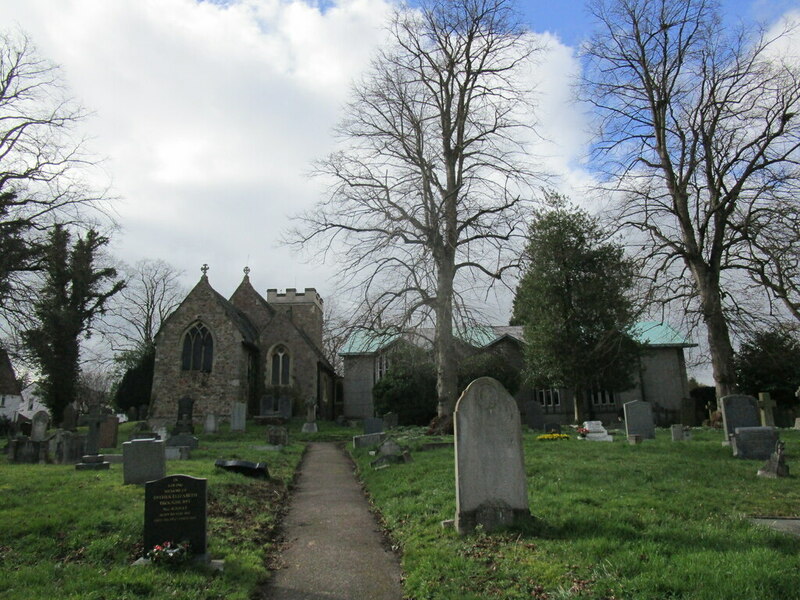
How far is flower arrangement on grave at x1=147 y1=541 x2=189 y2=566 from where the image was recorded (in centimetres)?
587

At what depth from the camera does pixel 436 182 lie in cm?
2098

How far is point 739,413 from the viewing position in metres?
14.2

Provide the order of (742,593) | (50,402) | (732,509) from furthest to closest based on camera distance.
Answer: (50,402) < (732,509) < (742,593)

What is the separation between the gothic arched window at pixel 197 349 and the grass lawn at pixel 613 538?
22.2 meters

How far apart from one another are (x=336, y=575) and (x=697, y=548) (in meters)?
3.56

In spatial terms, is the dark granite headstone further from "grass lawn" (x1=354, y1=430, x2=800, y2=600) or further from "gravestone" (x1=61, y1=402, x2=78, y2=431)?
"gravestone" (x1=61, y1=402, x2=78, y2=431)

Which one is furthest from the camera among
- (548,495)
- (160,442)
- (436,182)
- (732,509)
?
(436,182)

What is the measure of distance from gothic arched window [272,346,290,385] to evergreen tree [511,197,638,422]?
13.8 m

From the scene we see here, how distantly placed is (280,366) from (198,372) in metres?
5.10

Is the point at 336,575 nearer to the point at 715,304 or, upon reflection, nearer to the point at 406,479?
the point at 406,479

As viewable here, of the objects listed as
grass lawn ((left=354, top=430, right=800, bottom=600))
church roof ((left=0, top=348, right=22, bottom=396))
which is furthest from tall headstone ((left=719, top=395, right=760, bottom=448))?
church roof ((left=0, top=348, right=22, bottom=396))

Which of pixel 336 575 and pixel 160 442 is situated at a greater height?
pixel 160 442

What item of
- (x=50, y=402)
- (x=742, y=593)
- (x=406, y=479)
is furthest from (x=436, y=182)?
(x=50, y=402)

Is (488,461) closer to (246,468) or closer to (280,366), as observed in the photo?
(246,468)
